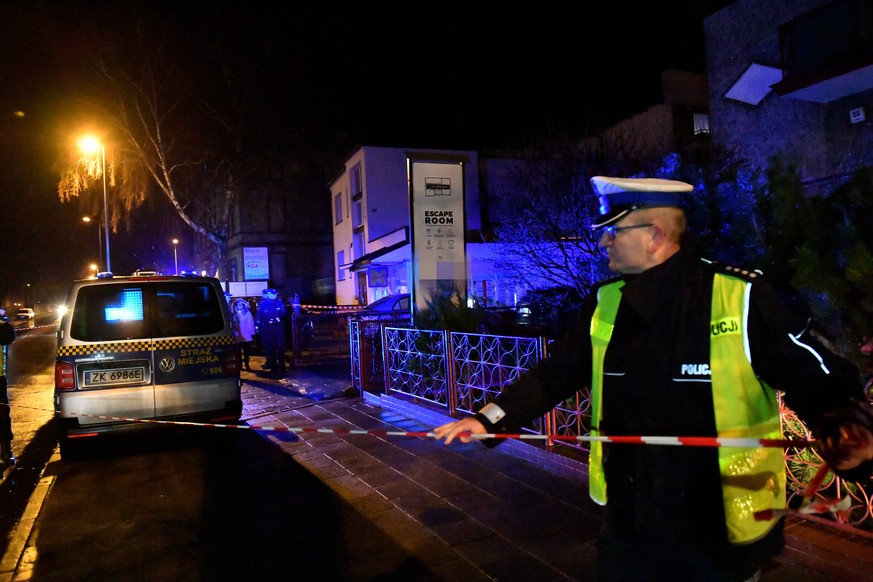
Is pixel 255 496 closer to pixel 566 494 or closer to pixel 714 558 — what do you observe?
pixel 566 494

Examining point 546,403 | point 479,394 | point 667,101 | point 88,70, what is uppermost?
point 88,70

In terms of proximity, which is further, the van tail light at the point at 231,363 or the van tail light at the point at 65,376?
the van tail light at the point at 231,363

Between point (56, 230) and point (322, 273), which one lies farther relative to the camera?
point (56, 230)

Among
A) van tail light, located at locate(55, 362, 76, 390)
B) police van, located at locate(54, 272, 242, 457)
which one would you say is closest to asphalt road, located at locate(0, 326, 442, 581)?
police van, located at locate(54, 272, 242, 457)

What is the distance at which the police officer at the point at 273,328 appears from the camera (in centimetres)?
1242

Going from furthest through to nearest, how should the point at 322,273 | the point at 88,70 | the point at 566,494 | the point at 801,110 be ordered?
1. the point at 322,273
2. the point at 88,70
3. the point at 801,110
4. the point at 566,494

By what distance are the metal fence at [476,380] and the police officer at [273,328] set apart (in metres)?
3.13

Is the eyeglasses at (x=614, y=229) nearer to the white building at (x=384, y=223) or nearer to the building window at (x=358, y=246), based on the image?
the white building at (x=384, y=223)

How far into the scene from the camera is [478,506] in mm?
4816

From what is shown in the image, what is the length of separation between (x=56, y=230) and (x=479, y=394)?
52.9m

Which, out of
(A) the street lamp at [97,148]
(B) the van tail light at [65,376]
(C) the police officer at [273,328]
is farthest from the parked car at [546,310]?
(A) the street lamp at [97,148]

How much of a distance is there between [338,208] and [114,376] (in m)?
25.3

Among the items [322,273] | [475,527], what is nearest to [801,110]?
[475,527]

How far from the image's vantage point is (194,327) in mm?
6910
